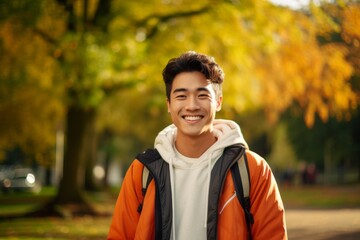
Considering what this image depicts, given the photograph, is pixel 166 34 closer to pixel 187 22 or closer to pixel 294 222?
pixel 187 22

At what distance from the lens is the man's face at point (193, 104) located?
4.02 metres

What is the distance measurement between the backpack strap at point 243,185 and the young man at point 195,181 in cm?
2

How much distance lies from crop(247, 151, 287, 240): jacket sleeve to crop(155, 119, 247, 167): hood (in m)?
0.24

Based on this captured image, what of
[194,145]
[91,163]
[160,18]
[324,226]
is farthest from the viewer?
[91,163]

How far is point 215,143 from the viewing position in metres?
4.06

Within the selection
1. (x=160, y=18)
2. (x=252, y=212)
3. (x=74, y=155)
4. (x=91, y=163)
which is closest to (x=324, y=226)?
(x=160, y=18)

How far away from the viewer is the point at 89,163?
34625 mm

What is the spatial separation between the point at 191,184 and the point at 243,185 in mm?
317

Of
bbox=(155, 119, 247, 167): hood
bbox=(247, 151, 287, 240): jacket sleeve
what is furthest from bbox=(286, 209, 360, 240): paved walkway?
bbox=(247, 151, 287, 240): jacket sleeve

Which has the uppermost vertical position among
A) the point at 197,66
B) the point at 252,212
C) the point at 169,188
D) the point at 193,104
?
the point at 197,66

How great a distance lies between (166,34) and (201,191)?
52.8 ft

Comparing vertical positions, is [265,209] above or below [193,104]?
below

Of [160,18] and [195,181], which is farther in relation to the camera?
[160,18]

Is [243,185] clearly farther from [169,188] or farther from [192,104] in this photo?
[192,104]
